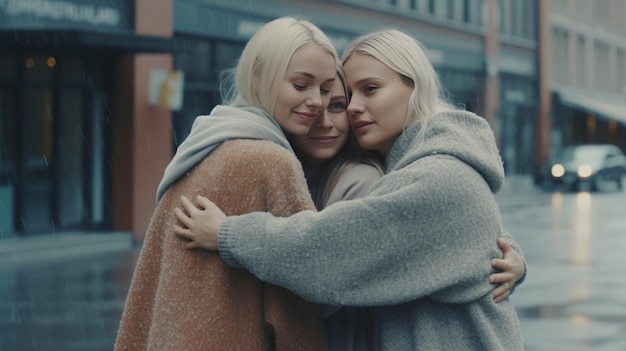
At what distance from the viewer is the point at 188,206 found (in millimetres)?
2293

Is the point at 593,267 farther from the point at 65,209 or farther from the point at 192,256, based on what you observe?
the point at 192,256

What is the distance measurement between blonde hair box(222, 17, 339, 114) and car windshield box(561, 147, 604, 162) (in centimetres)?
3031

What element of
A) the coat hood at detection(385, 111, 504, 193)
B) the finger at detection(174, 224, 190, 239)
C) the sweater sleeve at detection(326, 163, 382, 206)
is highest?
the coat hood at detection(385, 111, 504, 193)

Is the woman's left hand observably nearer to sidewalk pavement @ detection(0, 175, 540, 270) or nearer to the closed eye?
the closed eye

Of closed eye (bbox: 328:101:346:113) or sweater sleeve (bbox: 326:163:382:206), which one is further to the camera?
closed eye (bbox: 328:101:346:113)

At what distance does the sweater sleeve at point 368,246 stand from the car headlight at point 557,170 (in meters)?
30.0

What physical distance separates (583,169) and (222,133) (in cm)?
2991

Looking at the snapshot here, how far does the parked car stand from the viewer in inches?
1212

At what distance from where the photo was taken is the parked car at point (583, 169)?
3078 cm

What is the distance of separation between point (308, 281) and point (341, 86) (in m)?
0.59

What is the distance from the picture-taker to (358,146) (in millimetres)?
2582

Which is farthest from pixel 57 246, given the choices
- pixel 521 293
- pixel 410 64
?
pixel 410 64

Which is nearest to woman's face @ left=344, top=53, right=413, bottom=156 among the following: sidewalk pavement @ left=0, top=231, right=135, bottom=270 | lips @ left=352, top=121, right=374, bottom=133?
lips @ left=352, top=121, right=374, bottom=133

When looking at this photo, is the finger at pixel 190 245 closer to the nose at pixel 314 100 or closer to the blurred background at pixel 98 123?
the nose at pixel 314 100
